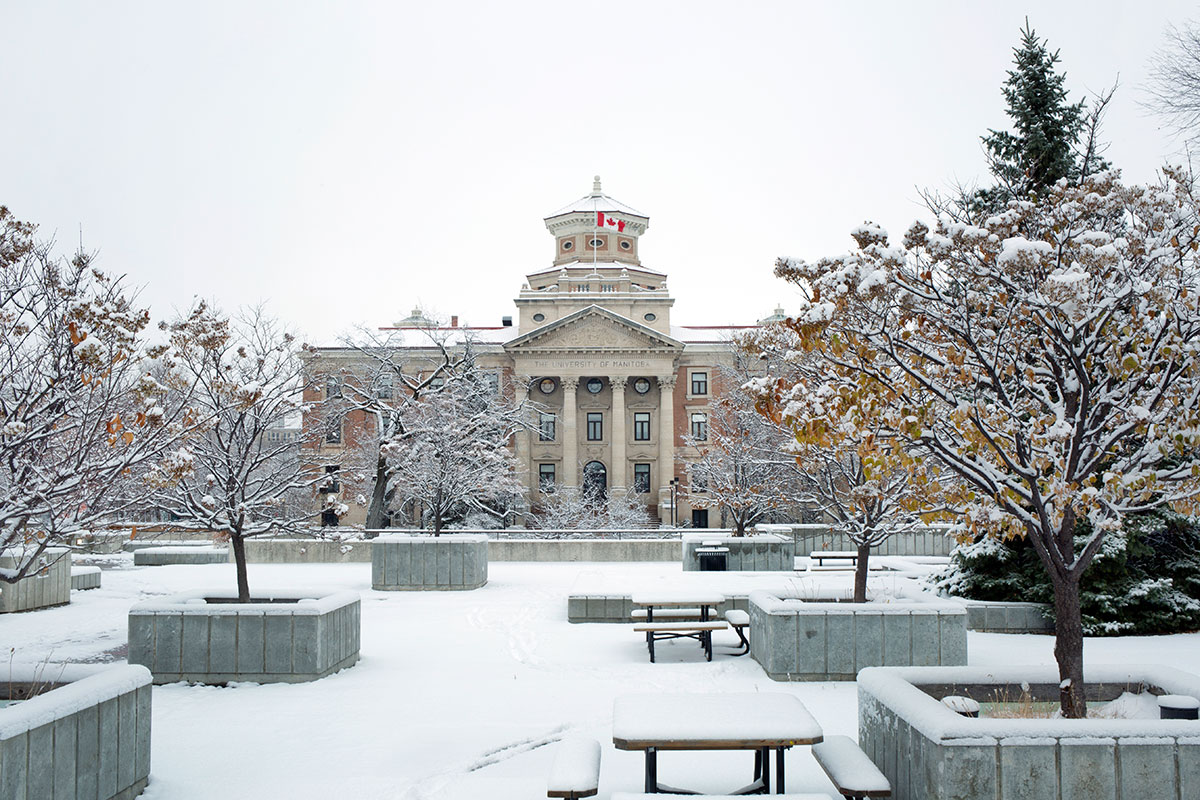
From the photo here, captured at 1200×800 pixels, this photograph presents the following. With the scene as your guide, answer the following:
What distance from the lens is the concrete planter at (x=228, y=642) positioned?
990cm

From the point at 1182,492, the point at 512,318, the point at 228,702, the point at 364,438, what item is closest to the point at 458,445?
the point at 364,438

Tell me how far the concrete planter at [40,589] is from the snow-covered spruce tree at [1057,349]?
14.0 m

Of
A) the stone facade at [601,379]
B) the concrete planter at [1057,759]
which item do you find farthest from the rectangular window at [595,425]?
the concrete planter at [1057,759]

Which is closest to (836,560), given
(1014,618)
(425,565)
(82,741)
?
(1014,618)

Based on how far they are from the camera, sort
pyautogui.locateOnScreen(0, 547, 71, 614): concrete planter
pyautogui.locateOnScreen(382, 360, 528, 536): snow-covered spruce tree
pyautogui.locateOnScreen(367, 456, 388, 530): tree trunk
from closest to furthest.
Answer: pyautogui.locateOnScreen(0, 547, 71, 614): concrete planter → pyautogui.locateOnScreen(382, 360, 528, 536): snow-covered spruce tree → pyautogui.locateOnScreen(367, 456, 388, 530): tree trunk

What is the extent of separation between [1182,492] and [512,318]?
211 feet

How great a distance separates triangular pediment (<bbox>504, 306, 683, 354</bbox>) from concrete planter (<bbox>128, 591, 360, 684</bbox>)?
158 feet

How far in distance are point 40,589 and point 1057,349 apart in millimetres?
16439

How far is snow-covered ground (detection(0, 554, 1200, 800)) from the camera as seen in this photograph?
22.3 ft

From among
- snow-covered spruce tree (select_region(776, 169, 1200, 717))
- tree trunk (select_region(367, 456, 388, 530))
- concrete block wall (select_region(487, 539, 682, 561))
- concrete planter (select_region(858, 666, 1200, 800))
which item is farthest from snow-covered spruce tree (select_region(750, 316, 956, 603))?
tree trunk (select_region(367, 456, 388, 530))

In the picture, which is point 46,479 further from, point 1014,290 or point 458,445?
point 458,445

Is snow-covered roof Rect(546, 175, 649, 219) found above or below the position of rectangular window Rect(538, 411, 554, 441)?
above

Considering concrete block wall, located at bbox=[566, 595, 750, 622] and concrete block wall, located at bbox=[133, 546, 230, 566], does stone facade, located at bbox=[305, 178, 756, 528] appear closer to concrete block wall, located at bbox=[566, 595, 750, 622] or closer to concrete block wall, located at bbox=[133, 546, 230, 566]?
concrete block wall, located at bbox=[133, 546, 230, 566]

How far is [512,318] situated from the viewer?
2744 inches
